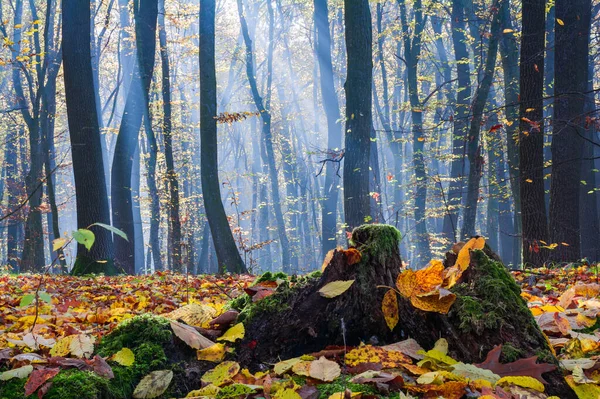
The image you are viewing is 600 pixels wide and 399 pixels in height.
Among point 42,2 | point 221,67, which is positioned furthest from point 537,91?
point 221,67

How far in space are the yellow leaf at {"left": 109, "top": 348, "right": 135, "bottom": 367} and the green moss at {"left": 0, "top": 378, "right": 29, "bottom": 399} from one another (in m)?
0.34

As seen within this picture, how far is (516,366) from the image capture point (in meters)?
1.93

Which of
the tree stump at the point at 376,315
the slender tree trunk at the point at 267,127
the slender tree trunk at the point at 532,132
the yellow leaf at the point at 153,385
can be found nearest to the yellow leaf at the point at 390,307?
the tree stump at the point at 376,315

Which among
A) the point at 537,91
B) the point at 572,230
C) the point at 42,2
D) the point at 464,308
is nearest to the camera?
the point at 464,308

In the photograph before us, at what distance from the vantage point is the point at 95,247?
8.98 m

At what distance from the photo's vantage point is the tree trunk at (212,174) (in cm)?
1018

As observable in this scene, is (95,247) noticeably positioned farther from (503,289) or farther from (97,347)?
(503,289)

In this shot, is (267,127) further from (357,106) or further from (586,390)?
(586,390)

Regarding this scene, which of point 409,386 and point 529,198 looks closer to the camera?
point 409,386

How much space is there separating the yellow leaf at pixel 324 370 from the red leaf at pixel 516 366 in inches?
22.3

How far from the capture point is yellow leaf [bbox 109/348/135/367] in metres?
2.16

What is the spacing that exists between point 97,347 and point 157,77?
29146mm

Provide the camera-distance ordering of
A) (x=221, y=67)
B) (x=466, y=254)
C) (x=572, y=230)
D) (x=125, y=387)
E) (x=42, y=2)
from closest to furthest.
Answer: (x=125, y=387), (x=466, y=254), (x=572, y=230), (x=42, y=2), (x=221, y=67)

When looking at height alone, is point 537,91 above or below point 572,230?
above
